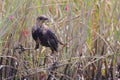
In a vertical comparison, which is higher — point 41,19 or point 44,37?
point 41,19

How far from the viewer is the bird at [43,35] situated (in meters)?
3.08

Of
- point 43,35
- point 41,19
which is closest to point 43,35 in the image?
point 43,35

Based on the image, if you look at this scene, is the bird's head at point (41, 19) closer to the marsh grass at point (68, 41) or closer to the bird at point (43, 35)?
the bird at point (43, 35)

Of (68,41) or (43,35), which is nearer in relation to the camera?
(43,35)

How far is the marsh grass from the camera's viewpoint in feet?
10.7

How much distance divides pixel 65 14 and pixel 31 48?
0.43m

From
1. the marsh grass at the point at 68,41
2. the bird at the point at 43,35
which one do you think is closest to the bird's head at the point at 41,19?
the bird at the point at 43,35

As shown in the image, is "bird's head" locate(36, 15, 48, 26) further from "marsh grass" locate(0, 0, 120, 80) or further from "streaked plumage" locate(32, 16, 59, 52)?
"marsh grass" locate(0, 0, 120, 80)

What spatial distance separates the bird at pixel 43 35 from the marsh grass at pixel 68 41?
0.30 feet

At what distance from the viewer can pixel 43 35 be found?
3.10 meters

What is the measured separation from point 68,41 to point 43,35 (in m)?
0.21

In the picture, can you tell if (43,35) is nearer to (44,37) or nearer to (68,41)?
(44,37)

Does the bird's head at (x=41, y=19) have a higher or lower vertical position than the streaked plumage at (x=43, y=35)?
higher

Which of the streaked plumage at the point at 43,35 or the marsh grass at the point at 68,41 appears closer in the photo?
the streaked plumage at the point at 43,35
